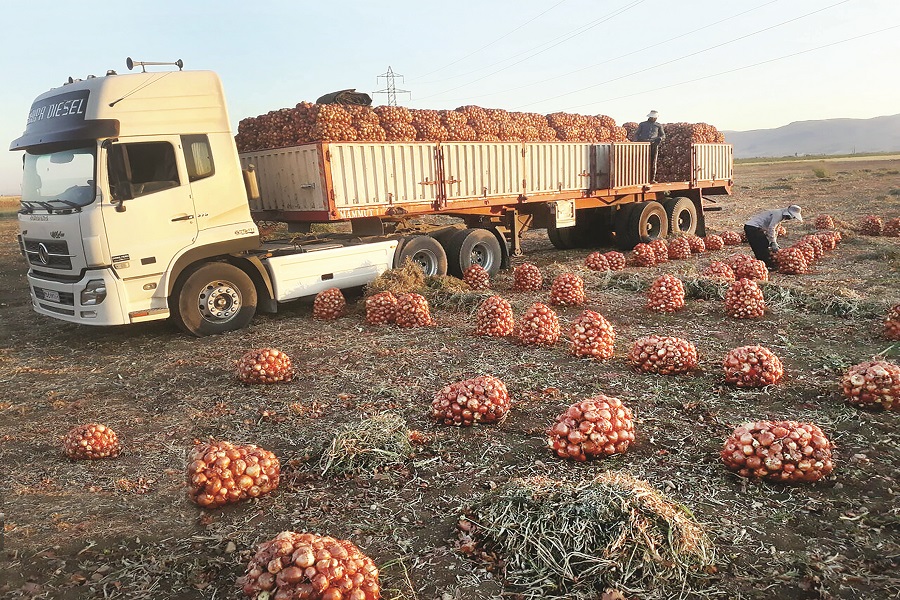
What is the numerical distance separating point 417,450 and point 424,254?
753 centimetres

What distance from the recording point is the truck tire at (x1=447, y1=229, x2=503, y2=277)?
40.7 feet

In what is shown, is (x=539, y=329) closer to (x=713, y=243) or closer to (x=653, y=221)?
(x=713, y=243)

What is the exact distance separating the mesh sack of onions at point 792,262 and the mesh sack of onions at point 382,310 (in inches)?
331

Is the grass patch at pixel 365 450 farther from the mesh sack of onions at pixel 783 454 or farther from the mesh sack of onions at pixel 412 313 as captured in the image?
the mesh sack of onions at pixel 412 313

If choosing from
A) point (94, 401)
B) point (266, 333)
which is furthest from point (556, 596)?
point (266, 333)

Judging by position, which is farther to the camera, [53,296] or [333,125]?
[333,125]

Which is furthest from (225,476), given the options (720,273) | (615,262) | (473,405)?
(615,262)

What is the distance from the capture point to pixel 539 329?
7.57 m

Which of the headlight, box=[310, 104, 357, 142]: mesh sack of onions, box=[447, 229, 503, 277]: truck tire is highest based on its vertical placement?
box=[310, 104, 357, 142]: mesh sack of onions

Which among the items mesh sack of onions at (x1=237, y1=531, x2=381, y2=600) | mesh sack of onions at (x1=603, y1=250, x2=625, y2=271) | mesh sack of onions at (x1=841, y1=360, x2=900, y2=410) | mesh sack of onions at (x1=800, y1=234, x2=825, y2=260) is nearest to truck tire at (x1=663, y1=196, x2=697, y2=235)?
mesh sack of onions at (x1=800, y1=234, x2=825, y2=260)

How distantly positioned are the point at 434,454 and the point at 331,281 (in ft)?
20.3

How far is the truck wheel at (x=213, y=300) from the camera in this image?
880cm

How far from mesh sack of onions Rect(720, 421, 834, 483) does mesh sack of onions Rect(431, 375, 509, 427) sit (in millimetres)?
2031

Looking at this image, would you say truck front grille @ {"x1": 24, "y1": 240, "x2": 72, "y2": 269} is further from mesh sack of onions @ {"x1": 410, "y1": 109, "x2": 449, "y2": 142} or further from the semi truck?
mesh sack of onions @ {"x1": 410, "y1": 109, "x2": 449, "y2": 142}
